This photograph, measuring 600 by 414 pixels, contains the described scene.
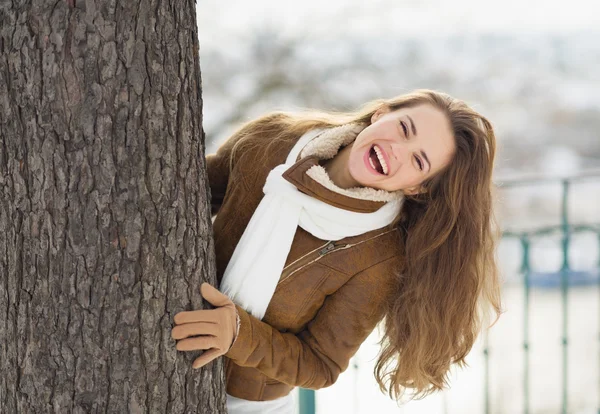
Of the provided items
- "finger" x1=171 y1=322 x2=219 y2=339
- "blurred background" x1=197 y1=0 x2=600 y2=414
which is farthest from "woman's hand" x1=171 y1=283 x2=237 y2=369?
"blurred background" x1=197 y1=0 x2=600 y2=414

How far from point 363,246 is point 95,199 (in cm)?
83

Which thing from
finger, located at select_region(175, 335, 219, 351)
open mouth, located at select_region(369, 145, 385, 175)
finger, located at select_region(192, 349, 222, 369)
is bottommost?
finger, located at select_region(192, 349, 222, 369)

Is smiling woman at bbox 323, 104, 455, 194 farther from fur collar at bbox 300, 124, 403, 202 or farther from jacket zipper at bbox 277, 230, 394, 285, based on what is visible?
jacket zipper at bbox 277, 230, 394, 285

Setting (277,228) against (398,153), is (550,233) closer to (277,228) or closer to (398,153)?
(398,153)

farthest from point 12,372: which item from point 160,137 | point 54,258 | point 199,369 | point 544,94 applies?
point 544,94

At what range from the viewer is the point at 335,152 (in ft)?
7.26

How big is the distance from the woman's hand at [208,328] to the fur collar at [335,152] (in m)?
0.44

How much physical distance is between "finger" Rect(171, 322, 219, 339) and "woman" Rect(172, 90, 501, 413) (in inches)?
8.9

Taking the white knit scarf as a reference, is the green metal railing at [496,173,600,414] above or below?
below

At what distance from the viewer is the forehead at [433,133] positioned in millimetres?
2086

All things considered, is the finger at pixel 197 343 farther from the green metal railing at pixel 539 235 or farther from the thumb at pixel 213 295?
the green metal railing at pixel 539 235

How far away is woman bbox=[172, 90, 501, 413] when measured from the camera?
2.05 metres

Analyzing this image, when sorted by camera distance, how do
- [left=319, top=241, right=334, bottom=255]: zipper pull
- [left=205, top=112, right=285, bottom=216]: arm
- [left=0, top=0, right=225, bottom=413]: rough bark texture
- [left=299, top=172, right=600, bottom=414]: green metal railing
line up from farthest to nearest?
[left=299, top=172, right=600, bottom=414]: green metal railing < [left=205, top=112, right=285, bottom=216]: arm < [left=319, top=241, right=334, bottom=255]: zipper pull < [left=0, top=0, right=225, bottom=413]: rough bark texture

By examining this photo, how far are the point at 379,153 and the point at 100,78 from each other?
0.82 meters
